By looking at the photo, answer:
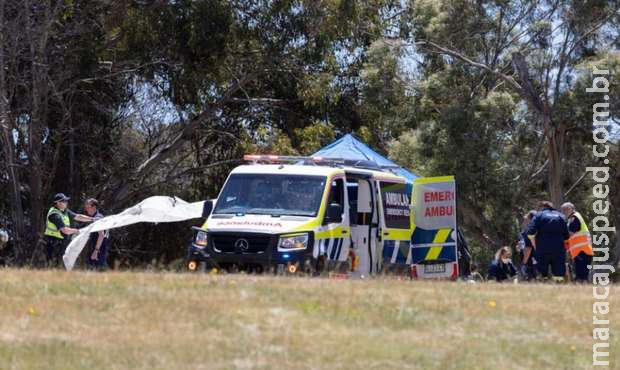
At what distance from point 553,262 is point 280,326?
873cm

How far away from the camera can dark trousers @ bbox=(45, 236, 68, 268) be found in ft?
70.6

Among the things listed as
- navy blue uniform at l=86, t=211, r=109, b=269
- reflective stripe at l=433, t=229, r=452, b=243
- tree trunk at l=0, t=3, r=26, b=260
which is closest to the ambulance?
reflective stripe at l=433, t=229, r=452, b=243

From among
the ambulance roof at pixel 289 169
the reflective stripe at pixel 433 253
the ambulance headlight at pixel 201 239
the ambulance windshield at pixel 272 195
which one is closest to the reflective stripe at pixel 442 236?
the reflective stripe at pixel 433 253

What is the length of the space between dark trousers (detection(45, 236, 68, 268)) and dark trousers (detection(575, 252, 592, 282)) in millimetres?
8634

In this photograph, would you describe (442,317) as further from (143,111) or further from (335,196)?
(143,111)

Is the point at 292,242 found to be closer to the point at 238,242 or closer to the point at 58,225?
the point at 238,242

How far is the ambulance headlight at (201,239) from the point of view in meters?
19.0

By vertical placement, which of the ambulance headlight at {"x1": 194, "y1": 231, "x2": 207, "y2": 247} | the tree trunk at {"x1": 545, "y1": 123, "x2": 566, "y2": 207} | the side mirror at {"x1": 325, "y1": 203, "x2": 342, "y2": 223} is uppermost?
the tree trunk at {"x1": 545, "y1": 123, "x2": 566, "y2": 207}

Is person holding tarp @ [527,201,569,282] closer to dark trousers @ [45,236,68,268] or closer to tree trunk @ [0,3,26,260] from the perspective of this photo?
dark trousers @ [45,236,68,268]

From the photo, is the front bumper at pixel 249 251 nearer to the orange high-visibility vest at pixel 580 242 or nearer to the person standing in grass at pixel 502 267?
the orange high-visibility vest at pixel 580 242

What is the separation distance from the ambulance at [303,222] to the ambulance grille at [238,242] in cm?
1

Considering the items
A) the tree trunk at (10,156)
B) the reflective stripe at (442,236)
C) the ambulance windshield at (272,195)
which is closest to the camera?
the ambulance windshield at (272,195)

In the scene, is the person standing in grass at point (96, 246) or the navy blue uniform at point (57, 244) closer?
the navy blue uniform at point (57, 244)

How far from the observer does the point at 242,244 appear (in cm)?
1870
